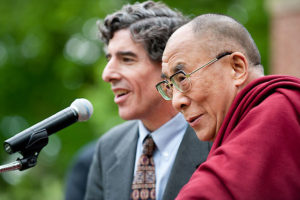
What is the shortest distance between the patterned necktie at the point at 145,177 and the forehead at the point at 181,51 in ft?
3.48

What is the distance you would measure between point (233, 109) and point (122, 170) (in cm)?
159

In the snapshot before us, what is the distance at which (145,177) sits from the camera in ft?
11.3

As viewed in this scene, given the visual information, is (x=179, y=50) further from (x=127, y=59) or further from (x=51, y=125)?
(x=127, y=59)

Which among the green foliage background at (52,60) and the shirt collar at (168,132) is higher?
the green foliage background at (52,60)

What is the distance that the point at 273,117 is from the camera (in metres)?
1.95

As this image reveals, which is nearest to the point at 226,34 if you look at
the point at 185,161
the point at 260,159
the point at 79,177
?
the point at 260,159

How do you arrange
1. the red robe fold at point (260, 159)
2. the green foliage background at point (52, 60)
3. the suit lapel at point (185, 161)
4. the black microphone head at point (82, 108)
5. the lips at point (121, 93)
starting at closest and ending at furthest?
1. the red robe fold at point (260, 159)
2. the black microphone head at point (82, 108)
3. the suit lapel at point (185, 161)
4. the lips at point (121, 93)
5. the green foliage background at point (52, 60)

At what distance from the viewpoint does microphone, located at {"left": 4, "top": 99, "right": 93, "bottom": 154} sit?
2.35m

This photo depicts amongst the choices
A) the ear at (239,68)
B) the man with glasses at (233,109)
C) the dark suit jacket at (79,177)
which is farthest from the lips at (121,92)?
the dark suit jacket at (79,177)

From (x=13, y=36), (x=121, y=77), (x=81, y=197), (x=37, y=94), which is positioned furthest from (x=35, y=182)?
(x=121, y=77)

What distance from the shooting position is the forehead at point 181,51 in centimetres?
246

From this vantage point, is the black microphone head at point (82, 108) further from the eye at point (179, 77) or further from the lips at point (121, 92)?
the lips at point (121, 92)

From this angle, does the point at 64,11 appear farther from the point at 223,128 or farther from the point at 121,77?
the point at 223,128

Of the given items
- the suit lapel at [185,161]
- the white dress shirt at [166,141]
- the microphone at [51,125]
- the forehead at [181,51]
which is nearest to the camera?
the microphone at [51,125]
